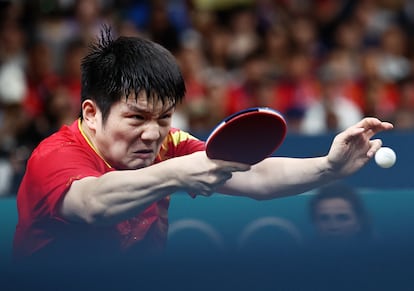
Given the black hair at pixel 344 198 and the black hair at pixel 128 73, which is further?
the black hair at pixel 128 73

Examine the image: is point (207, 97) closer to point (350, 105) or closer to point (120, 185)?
point (350, 105)

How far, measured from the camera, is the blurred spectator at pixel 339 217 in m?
2.24

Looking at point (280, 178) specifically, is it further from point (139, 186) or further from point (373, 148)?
point (139, 186)

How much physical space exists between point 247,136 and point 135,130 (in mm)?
461

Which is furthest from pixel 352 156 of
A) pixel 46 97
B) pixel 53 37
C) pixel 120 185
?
pixel 53 37

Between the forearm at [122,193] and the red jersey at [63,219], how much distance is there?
45 mm

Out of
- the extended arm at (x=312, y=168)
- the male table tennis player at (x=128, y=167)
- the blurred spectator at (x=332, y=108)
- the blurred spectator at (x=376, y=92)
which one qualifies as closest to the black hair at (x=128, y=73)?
the male table tennis player at (x=128, y=167)

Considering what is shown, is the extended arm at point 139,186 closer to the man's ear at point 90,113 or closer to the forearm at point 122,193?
the forearm at point 122,193

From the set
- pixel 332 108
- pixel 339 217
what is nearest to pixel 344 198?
pixel 339 217

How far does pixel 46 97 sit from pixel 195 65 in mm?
1366

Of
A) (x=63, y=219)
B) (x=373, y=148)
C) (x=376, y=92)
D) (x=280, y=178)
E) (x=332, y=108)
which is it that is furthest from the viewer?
(x=376, y=92)

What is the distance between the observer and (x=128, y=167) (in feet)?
9.68

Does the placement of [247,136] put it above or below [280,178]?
above

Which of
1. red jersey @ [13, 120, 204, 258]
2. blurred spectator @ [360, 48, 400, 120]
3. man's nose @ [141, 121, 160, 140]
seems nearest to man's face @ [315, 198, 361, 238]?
red jersey @ [13, 120, 204, 258]
